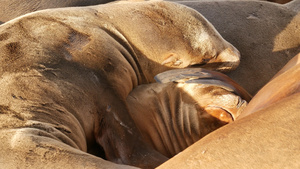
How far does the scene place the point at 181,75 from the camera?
2.51 metres

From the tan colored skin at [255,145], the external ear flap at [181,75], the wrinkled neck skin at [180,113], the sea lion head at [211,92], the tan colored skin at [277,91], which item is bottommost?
the wrinkled neck skin at [180,113]

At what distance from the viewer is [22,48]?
222 centimetres

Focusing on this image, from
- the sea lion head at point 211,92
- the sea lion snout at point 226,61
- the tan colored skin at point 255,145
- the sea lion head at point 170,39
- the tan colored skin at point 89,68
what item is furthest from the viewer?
the sea lion snout at point 226,61

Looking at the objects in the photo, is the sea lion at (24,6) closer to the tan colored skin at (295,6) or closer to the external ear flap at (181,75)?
the external ear flap at (181,75)

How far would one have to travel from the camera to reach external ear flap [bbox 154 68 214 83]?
8.08 feet

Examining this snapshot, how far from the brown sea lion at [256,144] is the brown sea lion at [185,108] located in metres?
0.76

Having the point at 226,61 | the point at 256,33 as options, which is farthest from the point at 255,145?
the point at 256,33

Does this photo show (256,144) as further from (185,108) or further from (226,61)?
(226,61)

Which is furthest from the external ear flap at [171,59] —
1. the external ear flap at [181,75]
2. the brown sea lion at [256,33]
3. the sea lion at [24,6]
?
the sea lion at [24,6]

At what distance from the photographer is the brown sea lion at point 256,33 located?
10.2ft

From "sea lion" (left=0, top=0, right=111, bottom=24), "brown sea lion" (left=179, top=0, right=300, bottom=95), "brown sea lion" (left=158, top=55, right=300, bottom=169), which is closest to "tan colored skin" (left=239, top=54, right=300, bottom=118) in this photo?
"brown sea lion" (left=158, top=55, right=300, bottom=169)

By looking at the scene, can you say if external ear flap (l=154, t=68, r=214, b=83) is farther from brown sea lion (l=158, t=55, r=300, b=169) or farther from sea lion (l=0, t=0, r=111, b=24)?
sea lion (l=0, t=0, r=111, b=24)

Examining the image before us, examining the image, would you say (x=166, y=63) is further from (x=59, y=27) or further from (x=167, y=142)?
(x=59, y=27)

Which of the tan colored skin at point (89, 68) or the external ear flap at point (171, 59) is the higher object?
the tan colored skin at point (89, 68)
